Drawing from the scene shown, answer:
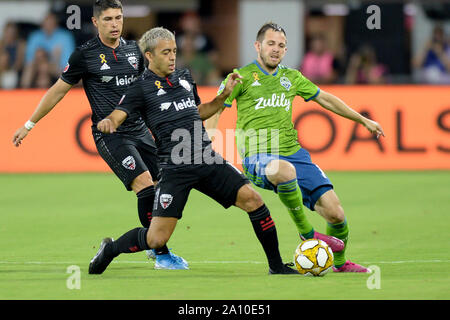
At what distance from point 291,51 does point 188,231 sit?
427 inches

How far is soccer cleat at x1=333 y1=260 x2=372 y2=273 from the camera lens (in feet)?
25.8

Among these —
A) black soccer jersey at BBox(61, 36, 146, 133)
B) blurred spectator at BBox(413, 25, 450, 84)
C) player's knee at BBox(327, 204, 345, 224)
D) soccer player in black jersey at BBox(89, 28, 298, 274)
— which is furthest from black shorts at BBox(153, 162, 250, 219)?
blurred spectator at BBox(413, 25, 450, 84)

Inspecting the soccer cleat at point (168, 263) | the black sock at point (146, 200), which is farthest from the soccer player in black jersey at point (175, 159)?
the black sock at point (146, 200)

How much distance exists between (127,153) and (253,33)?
13236mm

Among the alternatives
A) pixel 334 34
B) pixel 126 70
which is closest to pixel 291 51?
pixel 334 34

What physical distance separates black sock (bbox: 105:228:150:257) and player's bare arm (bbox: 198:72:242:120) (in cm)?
109

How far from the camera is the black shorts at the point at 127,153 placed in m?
8.56

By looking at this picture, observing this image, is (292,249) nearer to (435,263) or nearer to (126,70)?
(435,263)

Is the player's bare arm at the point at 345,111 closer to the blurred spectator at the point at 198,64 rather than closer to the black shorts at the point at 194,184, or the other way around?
the black shorts at the point at 194,184

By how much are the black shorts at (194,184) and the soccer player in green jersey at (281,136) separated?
0.68 metres

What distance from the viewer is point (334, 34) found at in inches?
884

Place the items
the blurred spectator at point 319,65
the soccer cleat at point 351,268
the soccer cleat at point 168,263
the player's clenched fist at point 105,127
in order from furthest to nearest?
the blurred spectator at point 319,65
the soccer cleat at point 168,263
the soccer cleat at point 351,268
the player's clenched fist at point 105,127

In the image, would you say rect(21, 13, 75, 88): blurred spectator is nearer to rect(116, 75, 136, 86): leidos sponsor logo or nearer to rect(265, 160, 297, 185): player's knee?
rect(116, 75, 136, 86): leidos sponsor logo

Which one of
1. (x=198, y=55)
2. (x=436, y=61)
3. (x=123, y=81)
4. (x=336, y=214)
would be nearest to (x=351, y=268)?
(x=336, y=214)
